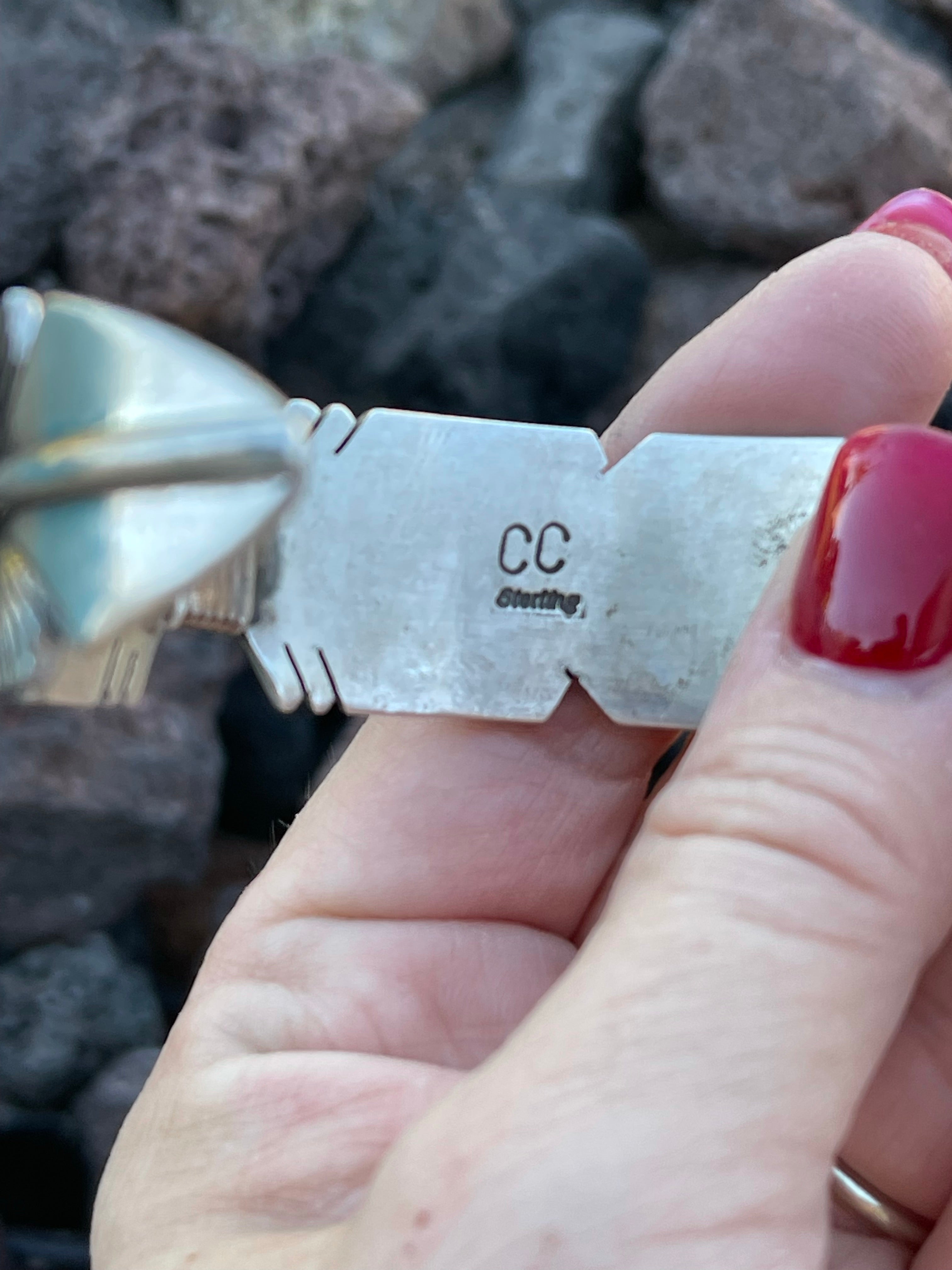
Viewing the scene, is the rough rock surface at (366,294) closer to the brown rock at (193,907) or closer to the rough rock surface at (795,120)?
the rough rock surface at (795,120)

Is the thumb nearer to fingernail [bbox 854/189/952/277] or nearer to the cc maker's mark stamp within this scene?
the cc maker's mark stamp

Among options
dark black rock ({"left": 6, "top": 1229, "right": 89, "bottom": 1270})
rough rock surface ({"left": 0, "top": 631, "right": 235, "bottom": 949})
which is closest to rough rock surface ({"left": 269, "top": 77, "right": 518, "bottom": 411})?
rough rock surface ({"left": 0, "top": 631, "right": 235, "bottom": 949})

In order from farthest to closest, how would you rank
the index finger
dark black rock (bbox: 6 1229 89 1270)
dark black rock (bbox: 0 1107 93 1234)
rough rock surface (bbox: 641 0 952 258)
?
rough rock surface (bbox: 641 0 952 258) < dark black rock (bbox: 0 1107 93 1234) < dark black rock (bbox: 6 1229 89 1270) < the index finger

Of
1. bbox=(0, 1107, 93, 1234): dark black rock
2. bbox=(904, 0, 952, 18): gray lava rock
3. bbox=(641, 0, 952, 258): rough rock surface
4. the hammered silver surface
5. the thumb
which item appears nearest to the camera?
the thumb

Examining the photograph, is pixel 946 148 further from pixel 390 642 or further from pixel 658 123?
pixel 390 642

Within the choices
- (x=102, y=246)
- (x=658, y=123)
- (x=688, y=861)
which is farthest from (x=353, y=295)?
(x=688, y=861)

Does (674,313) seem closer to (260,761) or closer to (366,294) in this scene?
(366,294)
